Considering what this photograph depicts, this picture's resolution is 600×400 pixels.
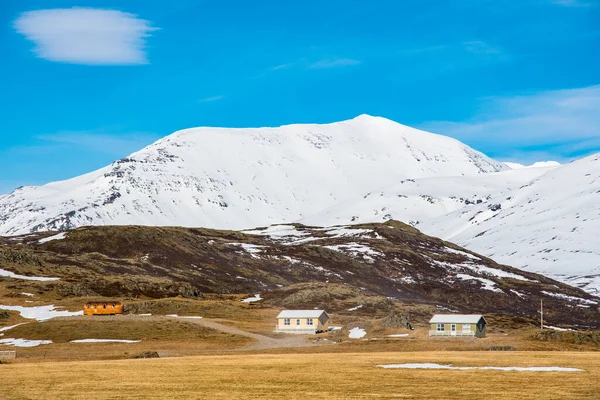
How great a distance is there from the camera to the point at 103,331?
136 m

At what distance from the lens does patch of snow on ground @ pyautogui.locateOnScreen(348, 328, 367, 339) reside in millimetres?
142275

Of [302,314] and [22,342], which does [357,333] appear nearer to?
[302,314]

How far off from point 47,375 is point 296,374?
20.1 metres

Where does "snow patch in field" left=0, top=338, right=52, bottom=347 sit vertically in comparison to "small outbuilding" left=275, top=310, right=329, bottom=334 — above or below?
below

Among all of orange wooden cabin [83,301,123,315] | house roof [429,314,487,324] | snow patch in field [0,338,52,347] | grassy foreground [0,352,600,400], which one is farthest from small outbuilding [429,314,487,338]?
grassy foreground [0,352,600,400]

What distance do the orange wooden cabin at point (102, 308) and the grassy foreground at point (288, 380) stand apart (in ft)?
261

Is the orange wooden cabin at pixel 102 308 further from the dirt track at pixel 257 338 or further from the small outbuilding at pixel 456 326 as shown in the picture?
the small outbuilding at pixel 456 326

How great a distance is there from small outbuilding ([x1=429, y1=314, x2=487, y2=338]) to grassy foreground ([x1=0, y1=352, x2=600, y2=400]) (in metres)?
67.9

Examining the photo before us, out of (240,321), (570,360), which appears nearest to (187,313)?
(240,321)

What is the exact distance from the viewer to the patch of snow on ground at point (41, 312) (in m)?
154

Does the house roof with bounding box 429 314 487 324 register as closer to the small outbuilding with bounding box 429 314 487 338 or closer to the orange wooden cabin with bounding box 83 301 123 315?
the small outbuilding with bounding box 429 314 487 338

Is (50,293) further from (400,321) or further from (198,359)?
(198,359)

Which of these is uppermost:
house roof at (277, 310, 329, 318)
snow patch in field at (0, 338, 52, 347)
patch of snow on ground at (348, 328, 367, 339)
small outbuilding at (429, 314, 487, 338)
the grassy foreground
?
house roof at (277, 310, 329, 318)

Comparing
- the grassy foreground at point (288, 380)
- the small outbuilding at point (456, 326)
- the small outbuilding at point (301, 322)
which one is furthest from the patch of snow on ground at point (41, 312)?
the grassy foreground at point (288, 380)
